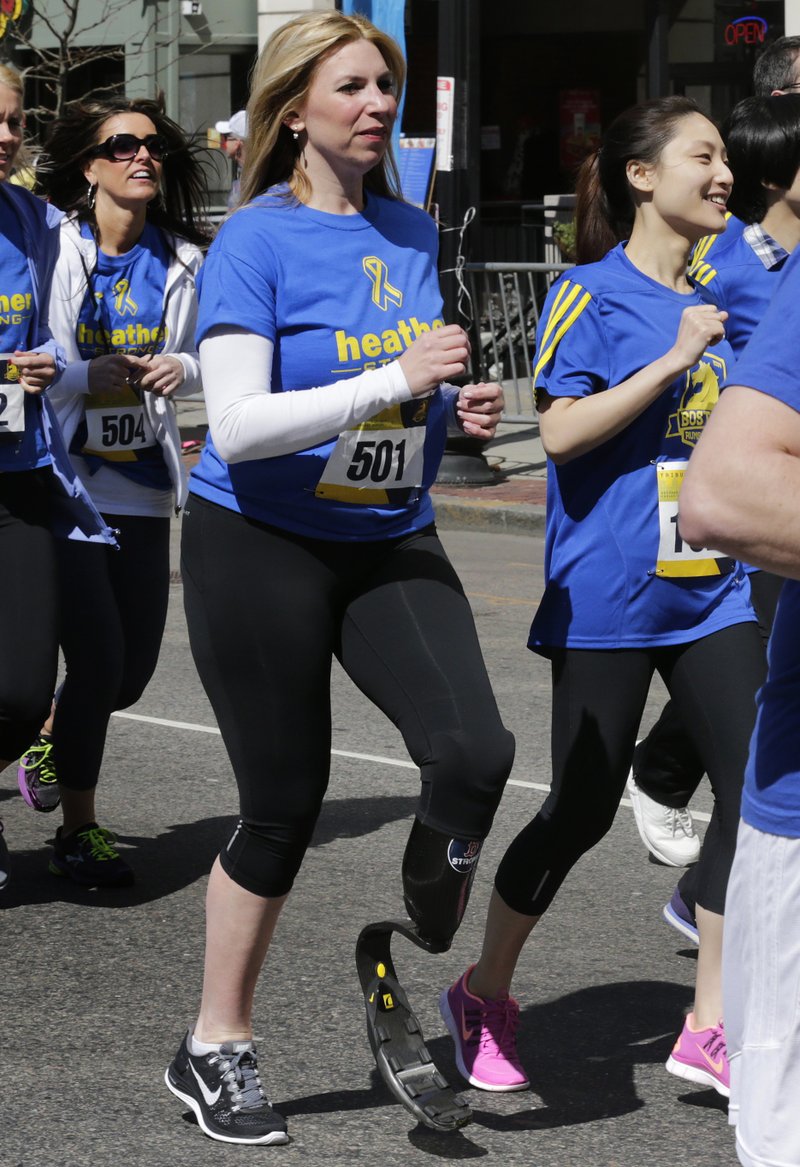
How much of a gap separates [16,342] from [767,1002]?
10.3ft

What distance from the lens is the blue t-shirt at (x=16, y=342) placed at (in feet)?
15.5

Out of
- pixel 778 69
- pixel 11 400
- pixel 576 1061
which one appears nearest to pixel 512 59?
pixel 778 69

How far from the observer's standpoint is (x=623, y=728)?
3707mm

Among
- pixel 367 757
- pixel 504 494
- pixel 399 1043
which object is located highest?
pixel 399 1043

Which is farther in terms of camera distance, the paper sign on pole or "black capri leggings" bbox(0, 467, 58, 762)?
the paper sign on pole

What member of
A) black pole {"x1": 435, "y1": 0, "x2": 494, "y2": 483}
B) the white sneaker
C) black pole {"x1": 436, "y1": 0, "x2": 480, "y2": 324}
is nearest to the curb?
black pole {"x1": 435, "y1": 0, "x2": 494, "y2": 483}

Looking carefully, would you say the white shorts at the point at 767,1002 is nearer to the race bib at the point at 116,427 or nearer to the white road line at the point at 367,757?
the race bib at the point at 116,427

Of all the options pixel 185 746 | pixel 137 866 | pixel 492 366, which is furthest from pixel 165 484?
pixel 492 366

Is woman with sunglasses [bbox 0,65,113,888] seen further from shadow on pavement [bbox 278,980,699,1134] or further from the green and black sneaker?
shadow on pavement [bbox 278,980,699,1134]

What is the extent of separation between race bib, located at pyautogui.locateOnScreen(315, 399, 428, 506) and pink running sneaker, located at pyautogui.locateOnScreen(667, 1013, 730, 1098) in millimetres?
1206

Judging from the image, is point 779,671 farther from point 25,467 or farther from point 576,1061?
point 25,467

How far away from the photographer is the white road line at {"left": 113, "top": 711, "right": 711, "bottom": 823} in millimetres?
6051

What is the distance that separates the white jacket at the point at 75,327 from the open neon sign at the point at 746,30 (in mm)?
13238

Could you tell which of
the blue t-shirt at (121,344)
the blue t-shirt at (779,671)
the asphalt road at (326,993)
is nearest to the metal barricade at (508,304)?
the asphalt road at (326,993)
